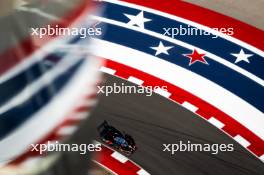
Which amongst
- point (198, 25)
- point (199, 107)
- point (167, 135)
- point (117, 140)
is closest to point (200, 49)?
point (198, 25)

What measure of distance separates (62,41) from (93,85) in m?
0.16

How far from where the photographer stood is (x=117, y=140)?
10.3ft

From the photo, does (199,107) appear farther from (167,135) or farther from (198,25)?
(198,25)

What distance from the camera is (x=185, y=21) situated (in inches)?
163

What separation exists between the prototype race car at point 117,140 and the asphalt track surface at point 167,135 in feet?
0.17

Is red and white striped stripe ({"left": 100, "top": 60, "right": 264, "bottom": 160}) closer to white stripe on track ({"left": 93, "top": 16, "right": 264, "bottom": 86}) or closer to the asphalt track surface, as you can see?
the asphalt track surface

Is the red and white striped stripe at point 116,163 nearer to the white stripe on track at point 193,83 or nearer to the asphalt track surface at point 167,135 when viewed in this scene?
the asphalt track surface at point 167,135

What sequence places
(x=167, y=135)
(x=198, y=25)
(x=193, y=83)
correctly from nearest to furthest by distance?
(x=167, y=135) → (x=193, y=83) → (x=198, y=25)

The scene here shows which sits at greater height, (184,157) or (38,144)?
(184,157)

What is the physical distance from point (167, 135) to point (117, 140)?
1.25ft

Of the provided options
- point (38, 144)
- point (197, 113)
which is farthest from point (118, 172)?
point (38, 144)

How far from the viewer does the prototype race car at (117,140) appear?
309 cm

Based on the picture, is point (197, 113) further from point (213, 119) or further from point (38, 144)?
point (38, 144)

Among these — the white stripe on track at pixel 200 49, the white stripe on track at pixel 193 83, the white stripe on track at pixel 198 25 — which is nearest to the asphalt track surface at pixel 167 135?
the white stripe on track at pixel 193 83
